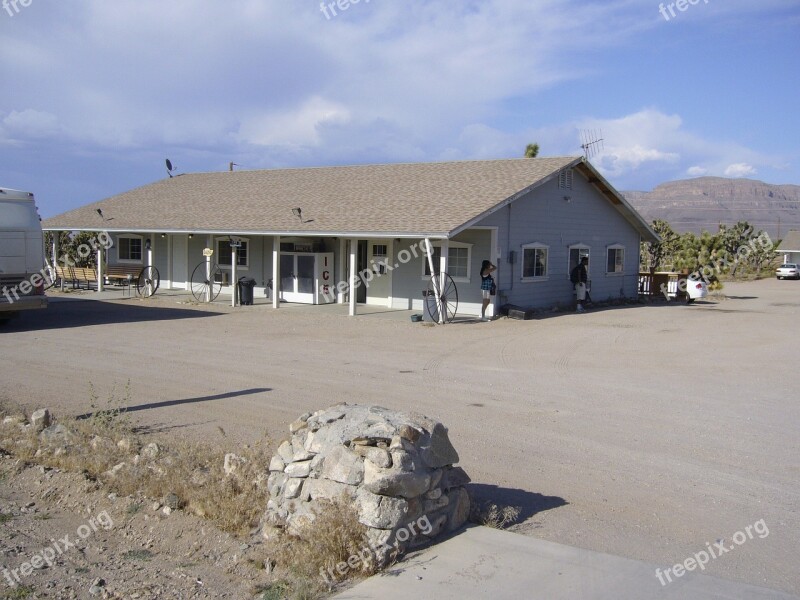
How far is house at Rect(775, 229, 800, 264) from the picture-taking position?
7788 centimetres

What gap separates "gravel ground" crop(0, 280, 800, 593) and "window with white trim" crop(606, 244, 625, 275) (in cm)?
650

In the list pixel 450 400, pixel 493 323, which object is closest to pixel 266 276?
pixel 493 323

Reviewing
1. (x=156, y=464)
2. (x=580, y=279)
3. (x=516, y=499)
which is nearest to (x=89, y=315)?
(x=580, y=279)

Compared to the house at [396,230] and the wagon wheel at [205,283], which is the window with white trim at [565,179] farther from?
the wagon wheel at [205,283]

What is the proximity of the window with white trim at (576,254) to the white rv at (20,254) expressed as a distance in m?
16.1

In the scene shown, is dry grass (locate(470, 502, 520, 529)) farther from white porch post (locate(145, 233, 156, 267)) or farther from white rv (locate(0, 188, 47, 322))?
white porch post (locate(145, 233, 156, 267))

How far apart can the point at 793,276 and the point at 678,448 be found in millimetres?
Result: 58622

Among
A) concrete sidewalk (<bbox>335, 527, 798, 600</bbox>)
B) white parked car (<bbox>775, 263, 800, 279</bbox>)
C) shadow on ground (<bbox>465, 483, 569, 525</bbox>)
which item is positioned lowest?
concrete sidewalk (<bbox>335, 527, 798, 600</bbox>)

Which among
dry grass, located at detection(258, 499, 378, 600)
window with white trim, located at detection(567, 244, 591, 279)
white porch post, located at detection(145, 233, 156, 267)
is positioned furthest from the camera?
white porch post, located at detection(145, 233, 156, 267)

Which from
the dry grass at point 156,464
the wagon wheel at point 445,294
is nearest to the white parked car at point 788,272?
the wagon wheel at point 445,294

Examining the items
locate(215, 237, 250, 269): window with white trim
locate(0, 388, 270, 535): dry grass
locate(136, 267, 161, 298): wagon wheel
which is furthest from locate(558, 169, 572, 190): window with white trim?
locate(0, 388, 270, 535): dry grass

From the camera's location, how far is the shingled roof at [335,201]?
21516mm

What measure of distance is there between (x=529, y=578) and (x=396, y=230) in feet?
51.9

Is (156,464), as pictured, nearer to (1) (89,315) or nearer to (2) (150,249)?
(1) (89,315)
